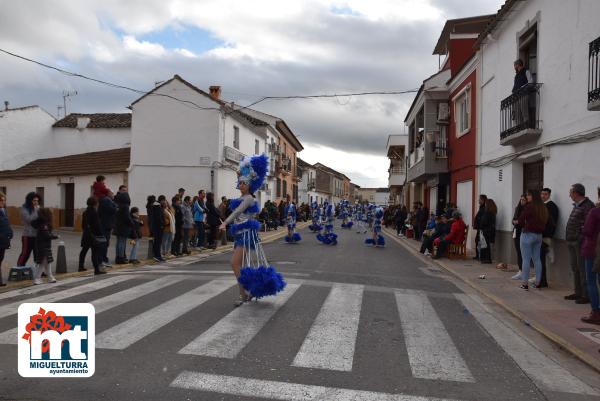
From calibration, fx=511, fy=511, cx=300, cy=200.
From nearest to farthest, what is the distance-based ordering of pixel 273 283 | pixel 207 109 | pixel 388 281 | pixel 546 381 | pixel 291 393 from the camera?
pixel 291 393, pixel 546 381, pixel 273 283, pixel 388 281, pixel 207 109

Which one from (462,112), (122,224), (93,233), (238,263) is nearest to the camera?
(238,263)

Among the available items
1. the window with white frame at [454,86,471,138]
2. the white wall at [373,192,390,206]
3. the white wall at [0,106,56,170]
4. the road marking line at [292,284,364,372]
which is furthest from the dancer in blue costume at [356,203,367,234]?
the white wall at [373,192,390,206]

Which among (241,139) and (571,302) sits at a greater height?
(241,139)

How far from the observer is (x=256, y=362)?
490 centimetres

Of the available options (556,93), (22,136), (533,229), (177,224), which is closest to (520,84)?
(556,93)

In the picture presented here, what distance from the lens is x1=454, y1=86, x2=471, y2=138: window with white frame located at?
17562 millimetres

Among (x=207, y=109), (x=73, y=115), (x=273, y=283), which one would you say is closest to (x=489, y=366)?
(x=273, y=283)

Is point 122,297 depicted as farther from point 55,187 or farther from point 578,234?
point 55,187

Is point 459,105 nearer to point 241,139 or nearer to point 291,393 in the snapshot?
point 241,139

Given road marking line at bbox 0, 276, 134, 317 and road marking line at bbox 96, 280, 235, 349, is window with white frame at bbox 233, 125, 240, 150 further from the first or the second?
road marking line at bbox 96, 280, 235, 349

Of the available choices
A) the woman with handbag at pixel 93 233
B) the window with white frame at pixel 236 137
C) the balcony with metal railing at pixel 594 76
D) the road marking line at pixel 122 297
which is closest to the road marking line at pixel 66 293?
the road marking line at pixel 122 297

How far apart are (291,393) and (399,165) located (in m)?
45.4

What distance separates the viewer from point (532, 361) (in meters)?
5.34

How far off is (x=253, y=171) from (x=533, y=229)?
540cm
